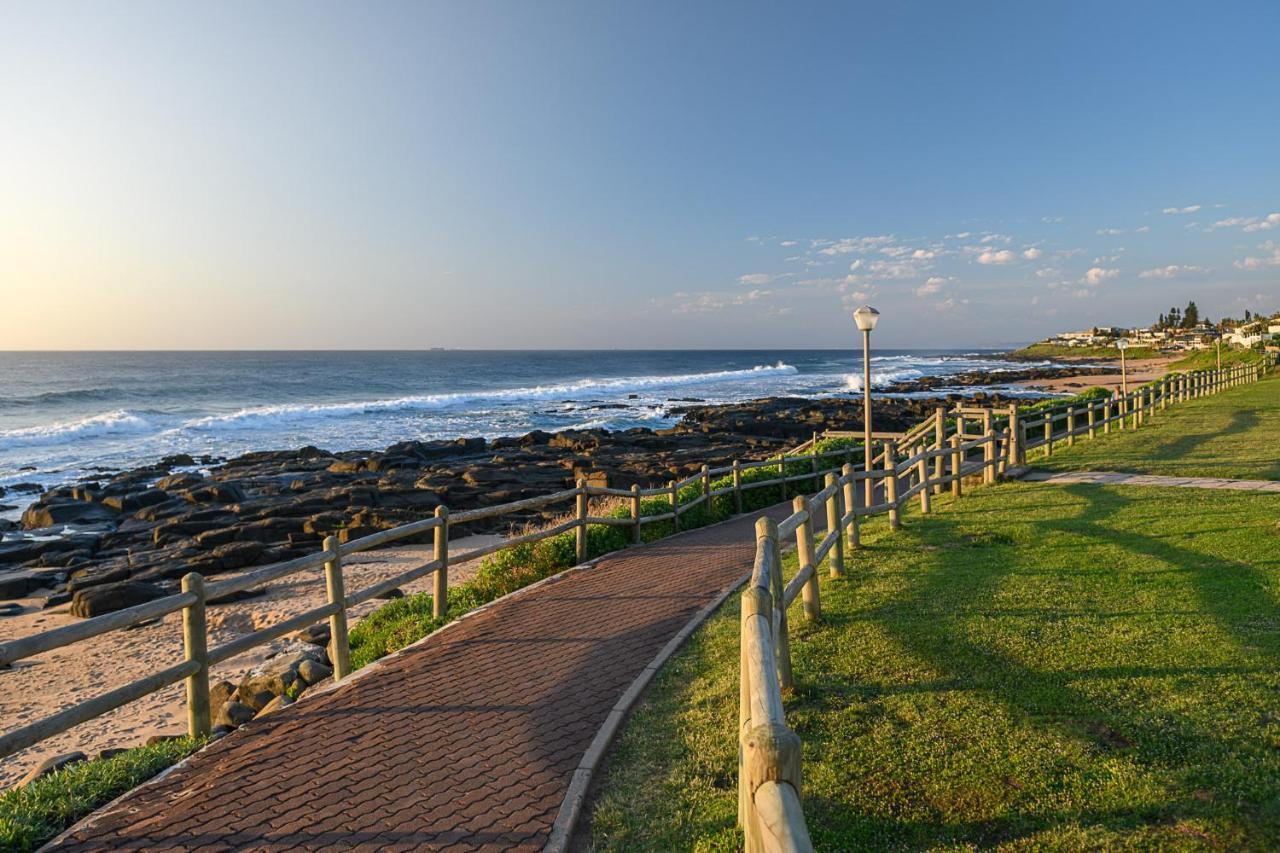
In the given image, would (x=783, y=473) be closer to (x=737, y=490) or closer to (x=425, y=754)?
(x=737, y=490)

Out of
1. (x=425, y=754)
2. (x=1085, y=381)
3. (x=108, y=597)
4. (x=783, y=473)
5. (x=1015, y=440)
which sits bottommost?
(x=108, y=597)

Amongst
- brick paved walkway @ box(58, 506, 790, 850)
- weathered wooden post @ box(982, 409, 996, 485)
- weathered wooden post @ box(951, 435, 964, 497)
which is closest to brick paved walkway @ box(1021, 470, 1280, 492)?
weathered wooden post @ box(982, 409, 996, 485)

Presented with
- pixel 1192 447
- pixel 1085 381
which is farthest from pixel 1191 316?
pixel 1192 447

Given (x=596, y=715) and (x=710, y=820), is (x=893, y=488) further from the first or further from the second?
(x=710, y=820)

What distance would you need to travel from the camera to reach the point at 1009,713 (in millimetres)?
4945

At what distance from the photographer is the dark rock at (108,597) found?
14666mm

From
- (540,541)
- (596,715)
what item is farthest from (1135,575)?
(540,541)

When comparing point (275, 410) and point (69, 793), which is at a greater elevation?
point (275, 410)

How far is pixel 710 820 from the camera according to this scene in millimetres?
4195

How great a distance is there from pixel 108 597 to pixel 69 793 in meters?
11.8

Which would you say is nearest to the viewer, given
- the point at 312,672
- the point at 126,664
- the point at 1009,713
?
the point at 1009,713

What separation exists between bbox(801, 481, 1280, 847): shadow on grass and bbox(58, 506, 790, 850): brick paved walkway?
185cm

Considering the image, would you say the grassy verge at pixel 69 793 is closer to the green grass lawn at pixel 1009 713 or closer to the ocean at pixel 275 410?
the green grass lawn at pixel 1009 713

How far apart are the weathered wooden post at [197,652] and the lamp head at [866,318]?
1062 cm
